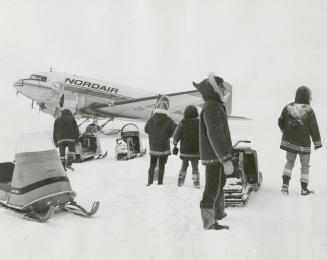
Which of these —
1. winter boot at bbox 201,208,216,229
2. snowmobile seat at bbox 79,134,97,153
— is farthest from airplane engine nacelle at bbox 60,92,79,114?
winter boot at bbox 201,208,216,229

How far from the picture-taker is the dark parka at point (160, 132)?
800cm

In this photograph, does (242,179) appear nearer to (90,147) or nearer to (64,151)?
(64,151)

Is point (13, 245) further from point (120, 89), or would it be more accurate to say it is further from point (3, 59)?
point (3, 59)

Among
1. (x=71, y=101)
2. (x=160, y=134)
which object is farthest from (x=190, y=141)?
(x=71, y=101)

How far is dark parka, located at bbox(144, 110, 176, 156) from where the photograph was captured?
8000 millimetres

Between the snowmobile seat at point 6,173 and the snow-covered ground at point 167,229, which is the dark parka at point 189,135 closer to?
the snow-covered ground at point 167,229

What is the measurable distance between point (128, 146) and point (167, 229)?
7296 millimetres

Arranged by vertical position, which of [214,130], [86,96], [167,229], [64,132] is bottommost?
[167,229]

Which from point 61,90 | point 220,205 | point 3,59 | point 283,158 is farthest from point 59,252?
point 3,59

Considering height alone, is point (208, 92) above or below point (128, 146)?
above

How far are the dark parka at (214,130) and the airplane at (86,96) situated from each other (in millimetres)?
15052

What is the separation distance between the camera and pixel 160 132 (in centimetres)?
805

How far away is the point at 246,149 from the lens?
7.32m

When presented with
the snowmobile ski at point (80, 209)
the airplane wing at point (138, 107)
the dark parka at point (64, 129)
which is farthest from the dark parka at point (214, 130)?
the airplane wing at point (138, 107)
